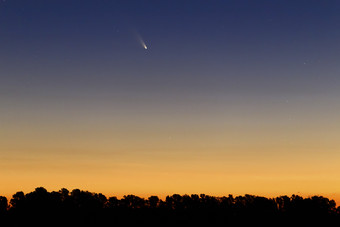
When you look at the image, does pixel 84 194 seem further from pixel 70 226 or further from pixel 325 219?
pixel 325 219

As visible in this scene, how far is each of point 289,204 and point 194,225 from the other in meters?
40.5

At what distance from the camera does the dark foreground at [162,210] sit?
154 m

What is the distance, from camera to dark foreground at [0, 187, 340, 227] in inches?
6068

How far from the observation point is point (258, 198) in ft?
576

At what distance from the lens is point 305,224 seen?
168 m

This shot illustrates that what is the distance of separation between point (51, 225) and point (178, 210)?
173 feet

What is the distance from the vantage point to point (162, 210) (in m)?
175

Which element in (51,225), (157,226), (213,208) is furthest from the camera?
(213,208)

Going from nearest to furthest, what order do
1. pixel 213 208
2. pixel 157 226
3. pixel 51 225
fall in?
pixel 51 225
pixel 157 226
pixel 213 208

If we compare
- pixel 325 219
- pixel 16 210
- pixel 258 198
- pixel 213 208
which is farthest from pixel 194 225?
pixel 16 210

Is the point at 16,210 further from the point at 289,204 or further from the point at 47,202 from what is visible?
the point at 289,204

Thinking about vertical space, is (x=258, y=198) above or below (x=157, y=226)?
above

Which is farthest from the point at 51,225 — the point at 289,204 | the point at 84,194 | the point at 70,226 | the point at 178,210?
the point at 289,204

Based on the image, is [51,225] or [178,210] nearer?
[51,225]
